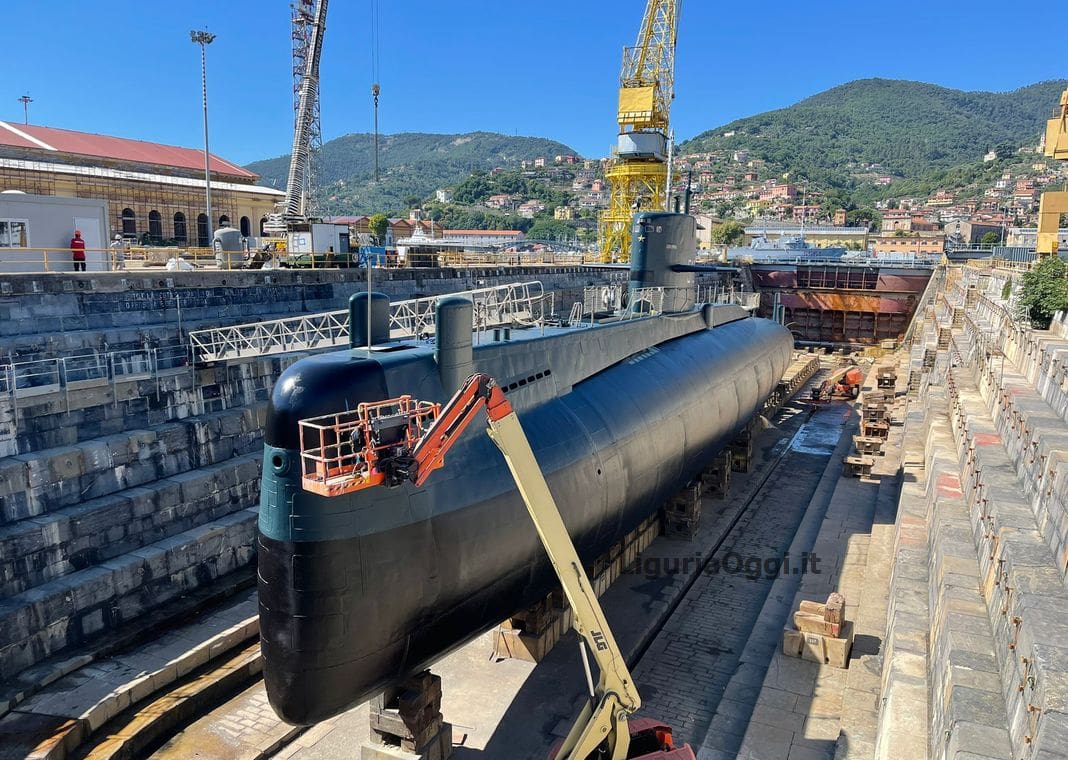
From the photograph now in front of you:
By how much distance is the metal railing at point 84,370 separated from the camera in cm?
1192

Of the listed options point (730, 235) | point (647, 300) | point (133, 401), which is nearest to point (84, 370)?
point (133, 401)

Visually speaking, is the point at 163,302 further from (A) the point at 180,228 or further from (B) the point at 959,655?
(A) the point at 180,228

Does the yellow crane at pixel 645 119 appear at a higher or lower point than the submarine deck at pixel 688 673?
higher

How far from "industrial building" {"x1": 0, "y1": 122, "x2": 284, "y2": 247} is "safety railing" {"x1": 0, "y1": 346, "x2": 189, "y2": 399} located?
22.5 metres

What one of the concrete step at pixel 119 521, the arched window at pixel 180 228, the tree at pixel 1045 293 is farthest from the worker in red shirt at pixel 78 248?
the tree at pixel 1045 293

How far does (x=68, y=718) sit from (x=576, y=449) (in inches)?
283

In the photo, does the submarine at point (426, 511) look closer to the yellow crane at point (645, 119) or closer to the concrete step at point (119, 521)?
the concrete step at point (119, 521)

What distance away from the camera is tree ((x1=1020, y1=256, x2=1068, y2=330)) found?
1573cm

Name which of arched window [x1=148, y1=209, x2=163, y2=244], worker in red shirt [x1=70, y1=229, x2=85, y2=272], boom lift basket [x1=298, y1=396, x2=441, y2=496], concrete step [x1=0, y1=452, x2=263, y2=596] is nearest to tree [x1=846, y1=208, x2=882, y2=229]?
arched window [x1=148, y1=209, x2=163, y2=244]

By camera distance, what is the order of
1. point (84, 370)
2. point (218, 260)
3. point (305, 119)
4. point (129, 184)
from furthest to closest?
point (129, 184) < point (305, 119) < point (218, 260) < point (84, 370)

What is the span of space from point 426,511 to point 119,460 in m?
7.50

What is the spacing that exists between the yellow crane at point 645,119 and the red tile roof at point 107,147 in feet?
96.2

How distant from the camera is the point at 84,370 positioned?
13.7m

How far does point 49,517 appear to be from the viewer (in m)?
11.0
